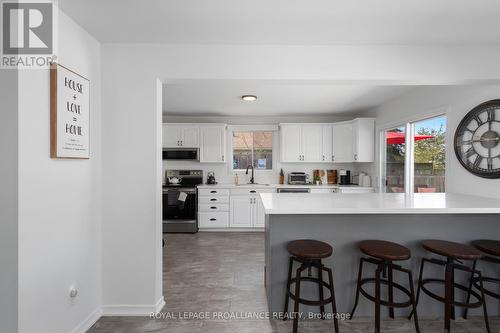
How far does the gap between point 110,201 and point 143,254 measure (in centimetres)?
54

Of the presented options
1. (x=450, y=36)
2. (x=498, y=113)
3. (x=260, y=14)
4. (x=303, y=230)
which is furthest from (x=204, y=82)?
(x=498, y=113)

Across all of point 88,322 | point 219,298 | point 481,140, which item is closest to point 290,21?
point 481,140

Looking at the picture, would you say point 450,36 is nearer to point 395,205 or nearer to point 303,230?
point 395,205

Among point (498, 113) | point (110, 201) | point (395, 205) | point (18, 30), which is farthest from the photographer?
point (498, 113)

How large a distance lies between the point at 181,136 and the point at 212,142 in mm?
628

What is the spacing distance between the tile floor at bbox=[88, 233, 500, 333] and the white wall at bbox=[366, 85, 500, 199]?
1.23m

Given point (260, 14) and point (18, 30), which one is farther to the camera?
point (260, 14)

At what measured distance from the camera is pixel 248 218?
4984 mm

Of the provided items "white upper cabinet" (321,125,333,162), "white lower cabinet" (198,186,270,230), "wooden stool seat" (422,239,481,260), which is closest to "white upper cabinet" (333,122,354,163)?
"white upper cabinet" (321,125,333,162)

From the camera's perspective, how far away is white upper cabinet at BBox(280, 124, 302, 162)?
530cm

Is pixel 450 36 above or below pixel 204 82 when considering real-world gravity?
above

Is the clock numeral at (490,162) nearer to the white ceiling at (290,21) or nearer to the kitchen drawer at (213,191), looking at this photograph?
the white ceiling at (290,21)

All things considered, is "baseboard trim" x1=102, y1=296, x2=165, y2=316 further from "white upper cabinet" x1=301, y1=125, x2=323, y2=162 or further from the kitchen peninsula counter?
"white upper cabinet" x1=301, y1=125, x2=323, y2=162

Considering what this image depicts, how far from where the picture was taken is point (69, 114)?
1.83 m
